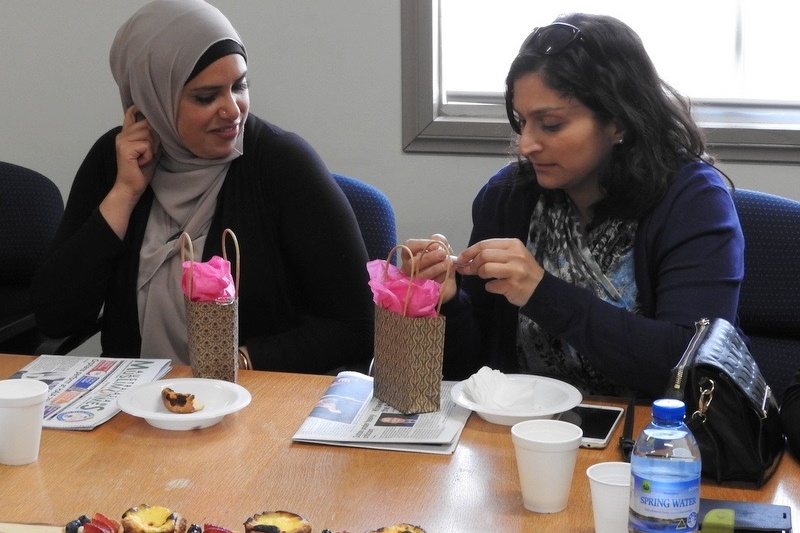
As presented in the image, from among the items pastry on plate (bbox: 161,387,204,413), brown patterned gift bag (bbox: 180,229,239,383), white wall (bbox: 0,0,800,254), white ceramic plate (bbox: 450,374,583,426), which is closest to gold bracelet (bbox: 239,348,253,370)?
brown patterned gift bag (bbox: 180,229,239,383)

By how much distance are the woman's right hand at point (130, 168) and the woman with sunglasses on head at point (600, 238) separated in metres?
0.67

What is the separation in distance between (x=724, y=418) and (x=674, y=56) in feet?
5.39

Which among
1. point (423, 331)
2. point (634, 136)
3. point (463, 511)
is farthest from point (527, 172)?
point (463, 511)

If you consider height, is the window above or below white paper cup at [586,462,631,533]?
above

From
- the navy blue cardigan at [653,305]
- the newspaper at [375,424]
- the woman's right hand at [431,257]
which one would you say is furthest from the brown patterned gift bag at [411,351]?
the navy blue cardigan at [653,305]

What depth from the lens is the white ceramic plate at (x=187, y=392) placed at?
1.37 metres

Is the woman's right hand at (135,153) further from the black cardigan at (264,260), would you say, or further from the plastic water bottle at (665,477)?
the plastic water bottle at (665,477)

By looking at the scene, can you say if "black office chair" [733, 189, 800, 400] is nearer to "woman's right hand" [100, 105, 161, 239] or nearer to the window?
the window

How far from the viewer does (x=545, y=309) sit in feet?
5.15

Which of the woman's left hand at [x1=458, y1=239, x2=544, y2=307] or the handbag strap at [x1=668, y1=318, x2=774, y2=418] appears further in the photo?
the woman's left hand at [x1=458, y1=239, x2=544, y2=307]

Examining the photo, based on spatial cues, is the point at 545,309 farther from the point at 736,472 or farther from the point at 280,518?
the point at 280,518

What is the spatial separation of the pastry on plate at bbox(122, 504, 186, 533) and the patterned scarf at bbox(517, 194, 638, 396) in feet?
2.83

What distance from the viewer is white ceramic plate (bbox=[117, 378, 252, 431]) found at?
1.37 meters

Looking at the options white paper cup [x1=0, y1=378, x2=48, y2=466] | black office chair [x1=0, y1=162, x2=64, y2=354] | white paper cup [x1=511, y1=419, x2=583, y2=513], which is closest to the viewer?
white paper cup [x1=511, y1=419, x2=583, y2=513]
